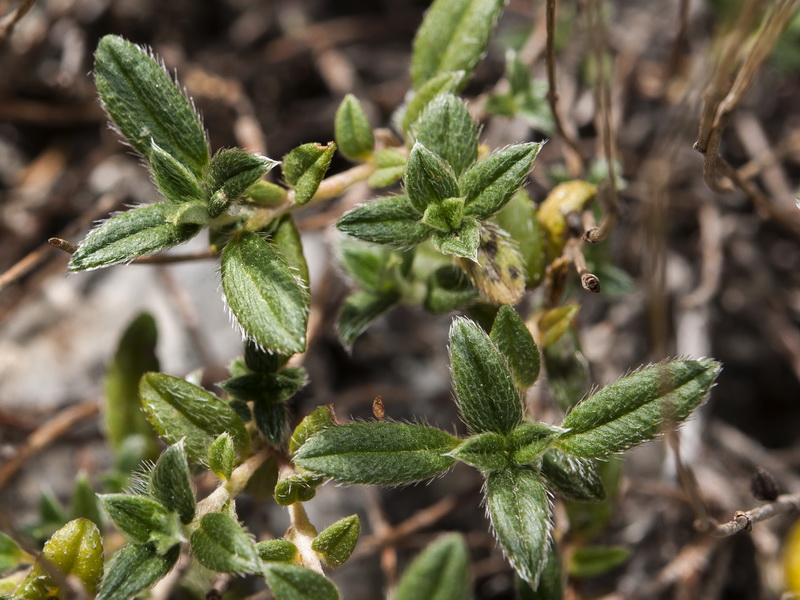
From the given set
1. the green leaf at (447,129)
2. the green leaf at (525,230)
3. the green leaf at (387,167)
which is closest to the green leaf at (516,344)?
the green leaf at (525,230)

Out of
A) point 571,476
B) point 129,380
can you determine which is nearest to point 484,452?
point 571,476

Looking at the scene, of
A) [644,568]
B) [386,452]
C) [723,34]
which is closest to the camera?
[386,452]

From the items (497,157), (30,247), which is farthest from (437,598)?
(30,247)

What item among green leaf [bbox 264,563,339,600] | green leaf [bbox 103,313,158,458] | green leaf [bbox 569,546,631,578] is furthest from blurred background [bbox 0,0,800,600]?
green leaf [bbox 264,563,339,600]

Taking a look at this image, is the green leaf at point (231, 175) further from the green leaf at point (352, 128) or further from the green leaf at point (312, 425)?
the green leaf at point (312, 425)

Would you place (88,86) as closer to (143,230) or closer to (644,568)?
(143,230)

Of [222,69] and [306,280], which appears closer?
[306,280]
